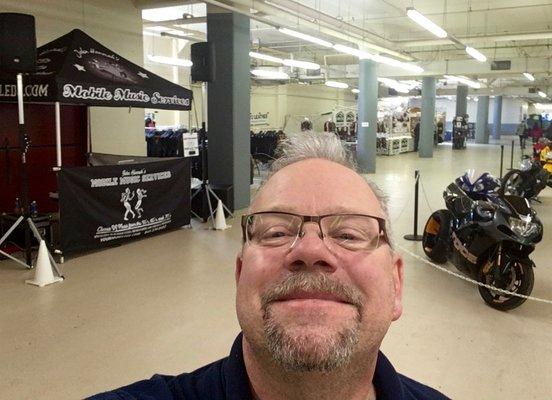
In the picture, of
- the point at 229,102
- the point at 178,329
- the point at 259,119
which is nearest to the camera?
the point at 178,329

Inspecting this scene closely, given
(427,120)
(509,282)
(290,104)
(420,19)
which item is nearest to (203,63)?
(420,19)

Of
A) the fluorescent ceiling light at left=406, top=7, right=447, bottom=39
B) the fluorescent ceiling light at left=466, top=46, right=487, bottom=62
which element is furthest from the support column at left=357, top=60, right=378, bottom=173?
the fluorescent ceiling light at left=406, top=7, right=447, bottom=39

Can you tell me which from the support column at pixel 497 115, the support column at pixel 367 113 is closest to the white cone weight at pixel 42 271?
the support column at pixel 367 113

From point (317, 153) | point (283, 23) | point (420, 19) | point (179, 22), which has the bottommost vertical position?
point (317, 153)

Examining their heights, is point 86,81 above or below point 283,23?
below

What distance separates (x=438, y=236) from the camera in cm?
534

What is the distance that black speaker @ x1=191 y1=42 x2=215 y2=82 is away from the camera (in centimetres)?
729

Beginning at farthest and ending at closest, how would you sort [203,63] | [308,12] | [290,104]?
[290,104] < [308,12] < [203,63]

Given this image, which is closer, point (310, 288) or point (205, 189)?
point (310, 288)

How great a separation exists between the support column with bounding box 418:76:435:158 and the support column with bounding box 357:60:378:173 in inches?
240

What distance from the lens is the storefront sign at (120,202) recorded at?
543 centimetres

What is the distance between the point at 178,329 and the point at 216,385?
2785 millimetres

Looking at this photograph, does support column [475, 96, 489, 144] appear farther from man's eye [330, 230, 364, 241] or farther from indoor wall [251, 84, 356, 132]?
man's eye [330, 230, 364, 241]

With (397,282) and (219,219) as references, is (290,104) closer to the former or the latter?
(219,219)
